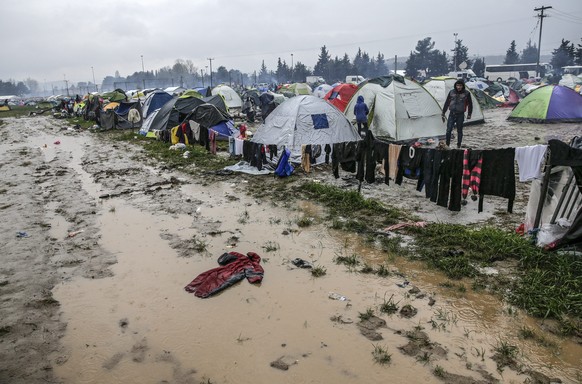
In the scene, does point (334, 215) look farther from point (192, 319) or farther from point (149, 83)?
point (149, 83)

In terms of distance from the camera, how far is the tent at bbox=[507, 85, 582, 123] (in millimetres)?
16641

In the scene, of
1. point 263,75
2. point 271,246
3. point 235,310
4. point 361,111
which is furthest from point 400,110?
point 263,75

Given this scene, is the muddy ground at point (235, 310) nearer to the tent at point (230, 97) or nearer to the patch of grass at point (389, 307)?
the patch of grass at point (389, 307)

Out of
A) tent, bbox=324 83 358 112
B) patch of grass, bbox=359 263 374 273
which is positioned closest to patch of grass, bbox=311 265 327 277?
patch of grass, bbox=359 263 374 273

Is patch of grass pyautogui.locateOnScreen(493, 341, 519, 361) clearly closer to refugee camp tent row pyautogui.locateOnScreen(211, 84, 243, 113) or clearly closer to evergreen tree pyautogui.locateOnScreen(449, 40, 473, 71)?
refugee camp tent row pyautogui.locateOnScreen(211, 84, 243, 113)

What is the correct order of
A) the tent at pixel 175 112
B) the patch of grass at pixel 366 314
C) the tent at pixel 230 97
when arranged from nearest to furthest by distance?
the patch of grass at pixel 366 314, the tent at pixel 175 112, the tent at pixel 230 97

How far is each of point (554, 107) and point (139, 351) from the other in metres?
19.0

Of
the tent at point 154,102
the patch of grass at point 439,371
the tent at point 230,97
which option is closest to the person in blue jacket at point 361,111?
the patch of grass at point 439,371

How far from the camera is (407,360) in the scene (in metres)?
3.62

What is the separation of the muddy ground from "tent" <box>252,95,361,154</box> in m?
3.68

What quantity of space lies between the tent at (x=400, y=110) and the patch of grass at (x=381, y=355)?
1014 centimetres

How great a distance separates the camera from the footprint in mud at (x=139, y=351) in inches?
151

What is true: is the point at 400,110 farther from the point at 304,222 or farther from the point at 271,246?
the point at 271,246

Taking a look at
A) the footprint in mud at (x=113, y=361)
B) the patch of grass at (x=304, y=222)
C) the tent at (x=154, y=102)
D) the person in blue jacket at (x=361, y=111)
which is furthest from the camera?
the tent at (x=154, y=102)
